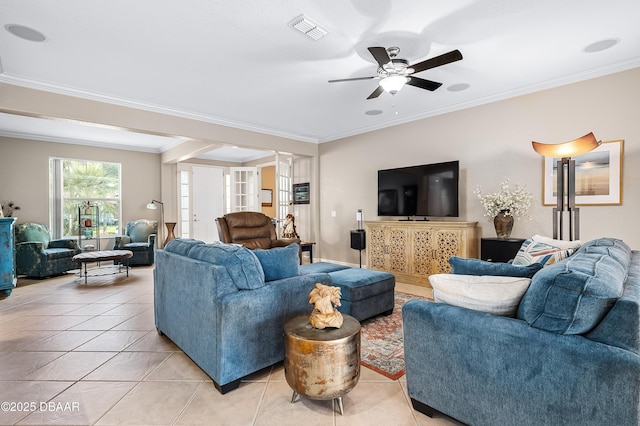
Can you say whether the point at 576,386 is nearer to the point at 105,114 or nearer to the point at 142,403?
the point at 142,403

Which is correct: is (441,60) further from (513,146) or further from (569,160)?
(513,146)

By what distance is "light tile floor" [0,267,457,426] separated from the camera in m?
1.73

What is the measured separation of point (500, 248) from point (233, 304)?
10.7 feet

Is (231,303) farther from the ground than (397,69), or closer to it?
closer to it

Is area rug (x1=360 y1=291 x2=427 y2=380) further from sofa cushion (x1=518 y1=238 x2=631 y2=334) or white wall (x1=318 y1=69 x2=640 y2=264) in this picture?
white wall (x1=318 y1=69 x2=640 y2=264)

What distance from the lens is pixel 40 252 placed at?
5.21 metres

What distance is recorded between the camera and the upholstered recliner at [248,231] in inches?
185

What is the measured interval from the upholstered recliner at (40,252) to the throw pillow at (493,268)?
6332mm

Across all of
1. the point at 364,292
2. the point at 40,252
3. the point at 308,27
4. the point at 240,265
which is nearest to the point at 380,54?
the point at 308,27

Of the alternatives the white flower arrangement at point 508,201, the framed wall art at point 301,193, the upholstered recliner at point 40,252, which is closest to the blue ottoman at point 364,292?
the white flower arrangement at point 508,201

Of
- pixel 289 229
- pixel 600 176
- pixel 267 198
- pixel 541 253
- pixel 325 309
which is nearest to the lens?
pixel 325 309

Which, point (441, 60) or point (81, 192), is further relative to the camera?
point (81, 192)

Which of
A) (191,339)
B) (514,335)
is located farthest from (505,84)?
(191,339)

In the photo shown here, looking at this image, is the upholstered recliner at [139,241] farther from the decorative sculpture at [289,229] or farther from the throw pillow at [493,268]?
the throw pillow at [493,268]
